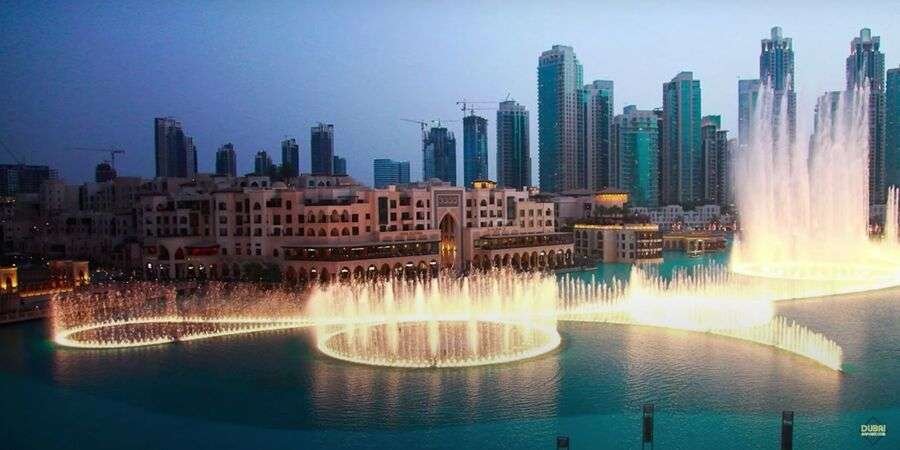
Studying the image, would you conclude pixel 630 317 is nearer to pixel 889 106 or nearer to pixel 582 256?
pixel 582 256

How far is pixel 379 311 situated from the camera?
120 ft

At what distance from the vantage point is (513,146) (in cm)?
12712

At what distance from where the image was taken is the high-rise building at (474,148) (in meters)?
143

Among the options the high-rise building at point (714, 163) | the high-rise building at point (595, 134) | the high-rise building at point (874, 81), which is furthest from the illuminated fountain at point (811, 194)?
the high-rise building at point (714, 163)

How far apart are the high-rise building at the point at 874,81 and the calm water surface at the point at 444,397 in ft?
294

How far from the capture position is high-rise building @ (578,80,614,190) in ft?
417

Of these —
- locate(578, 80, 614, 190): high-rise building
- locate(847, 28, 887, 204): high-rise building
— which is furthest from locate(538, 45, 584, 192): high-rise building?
locate(847, 28, 887, 204): high-rise building

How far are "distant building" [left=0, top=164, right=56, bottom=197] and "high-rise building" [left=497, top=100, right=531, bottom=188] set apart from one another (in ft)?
216

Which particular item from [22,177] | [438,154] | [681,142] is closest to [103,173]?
[22,177]

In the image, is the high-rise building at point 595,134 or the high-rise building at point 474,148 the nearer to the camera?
the high-rise building at point 595,134

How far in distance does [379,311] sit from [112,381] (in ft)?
46.7

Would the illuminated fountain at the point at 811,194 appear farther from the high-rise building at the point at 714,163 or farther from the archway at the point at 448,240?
the high-rise building at the point at 714,163

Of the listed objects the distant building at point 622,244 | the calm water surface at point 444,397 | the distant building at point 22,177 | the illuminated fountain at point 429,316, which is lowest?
the calm water surface at point 444,397

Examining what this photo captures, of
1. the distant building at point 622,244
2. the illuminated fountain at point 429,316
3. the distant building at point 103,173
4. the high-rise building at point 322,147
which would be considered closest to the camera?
the illuminated fountain at point 429,316
